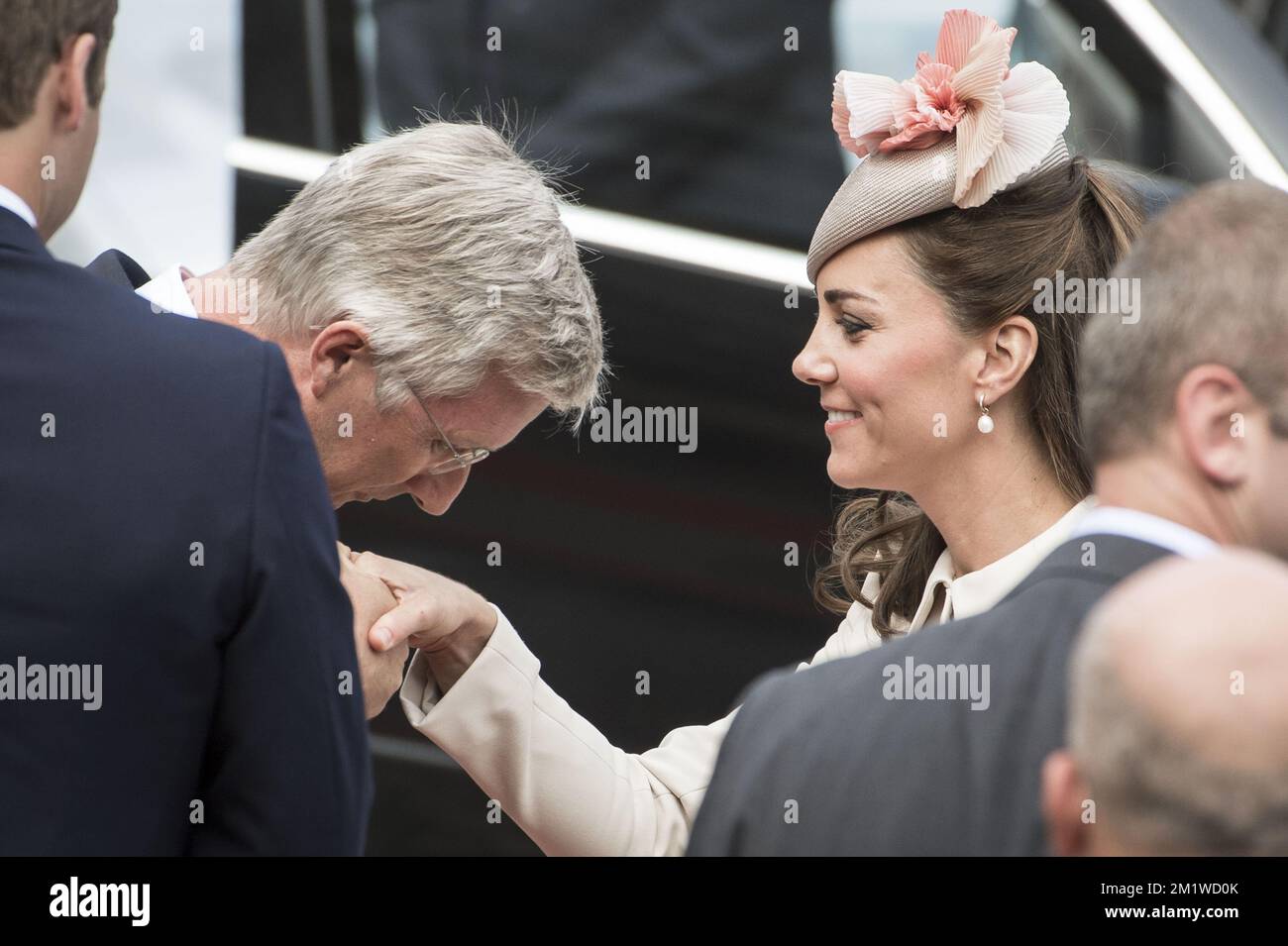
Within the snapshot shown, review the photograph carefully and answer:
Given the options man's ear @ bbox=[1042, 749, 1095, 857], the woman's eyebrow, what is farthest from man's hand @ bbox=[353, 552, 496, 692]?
man's ear @ bbox=[1042, 749, 1095, 857]

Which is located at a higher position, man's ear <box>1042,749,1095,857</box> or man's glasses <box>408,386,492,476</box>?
man's glasses <box>408,386,492,476</box>

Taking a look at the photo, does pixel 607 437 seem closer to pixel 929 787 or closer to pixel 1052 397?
pixel 1052 397

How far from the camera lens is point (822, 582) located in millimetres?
3016

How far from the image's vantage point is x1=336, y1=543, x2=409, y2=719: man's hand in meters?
2.38

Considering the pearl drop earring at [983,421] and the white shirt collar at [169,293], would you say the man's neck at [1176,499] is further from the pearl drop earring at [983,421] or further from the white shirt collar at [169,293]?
the white shirt collar at [169,293]

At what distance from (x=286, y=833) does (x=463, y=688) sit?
85 cm

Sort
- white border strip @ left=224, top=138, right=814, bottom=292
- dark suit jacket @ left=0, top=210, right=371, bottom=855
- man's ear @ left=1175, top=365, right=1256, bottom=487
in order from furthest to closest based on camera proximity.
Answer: white border strip @ left=224, top=138, right=814, bottom=292 → dark suit jacket @ left=0, top=210, right=371, bottom=855 → man's ear @ left=1175, top=365, right=1256, bottom=487

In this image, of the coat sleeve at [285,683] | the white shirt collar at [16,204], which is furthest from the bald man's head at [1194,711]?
the white shirt collar at [16,204]

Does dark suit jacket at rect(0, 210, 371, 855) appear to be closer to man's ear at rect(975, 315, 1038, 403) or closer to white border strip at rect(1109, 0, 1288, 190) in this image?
man's ear at rect(975, 315, 1038, 403)

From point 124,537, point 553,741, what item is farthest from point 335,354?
point 124,537

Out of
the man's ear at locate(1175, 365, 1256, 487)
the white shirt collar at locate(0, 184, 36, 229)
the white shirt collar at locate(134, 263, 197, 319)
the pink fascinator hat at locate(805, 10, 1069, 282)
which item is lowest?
the man's ear at locate(1175, 365, 1256, 487)

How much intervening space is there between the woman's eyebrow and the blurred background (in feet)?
5.84
